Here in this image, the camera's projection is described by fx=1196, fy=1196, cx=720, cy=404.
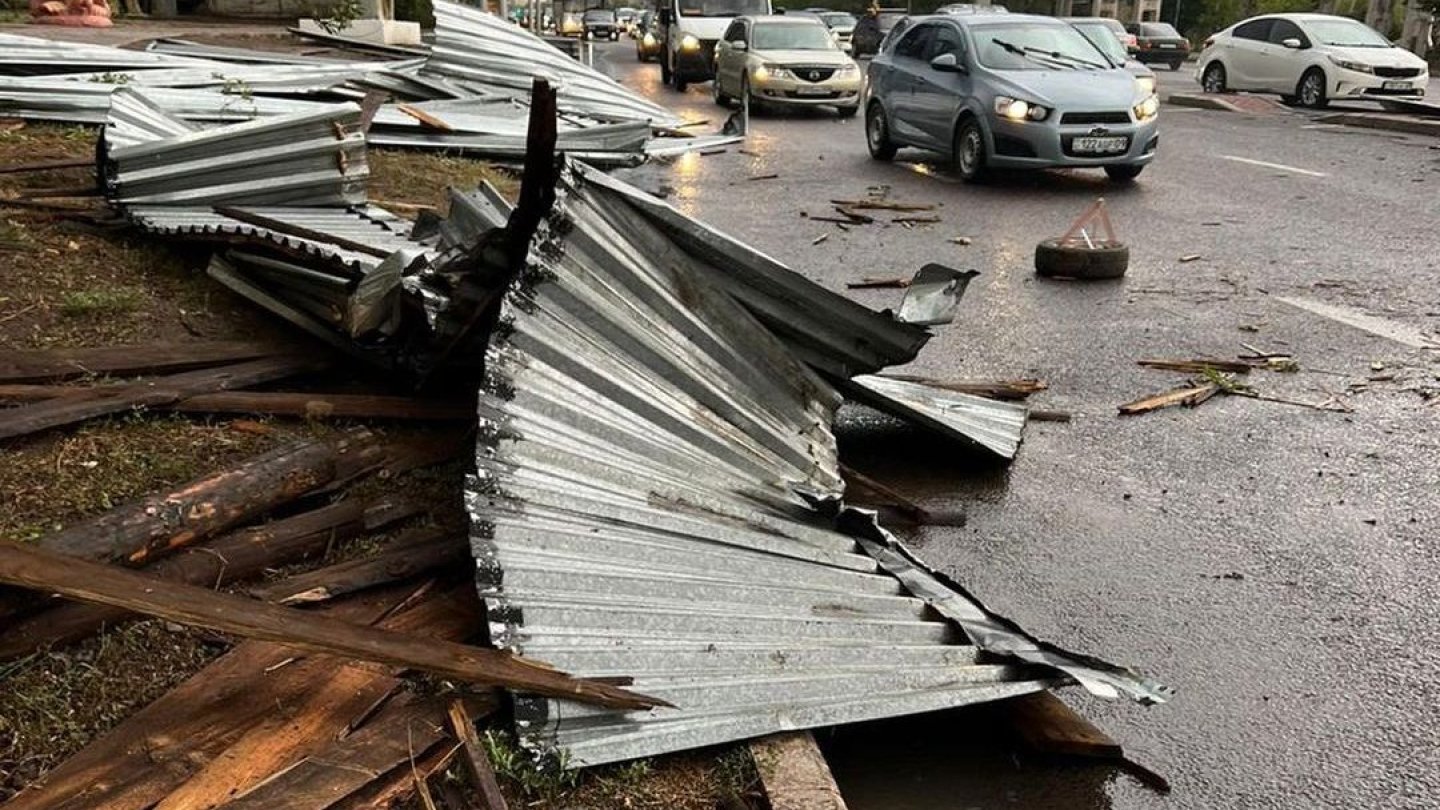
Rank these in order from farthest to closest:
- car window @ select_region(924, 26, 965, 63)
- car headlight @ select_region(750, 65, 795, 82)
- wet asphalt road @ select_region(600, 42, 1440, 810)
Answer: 1. car headlight @ select_region(750, 65, 795, 82)
2. car window @ select_region(924, 26, 965, 63)
3. wet asphalt road @ select_region(600, 42, 1440, 810)

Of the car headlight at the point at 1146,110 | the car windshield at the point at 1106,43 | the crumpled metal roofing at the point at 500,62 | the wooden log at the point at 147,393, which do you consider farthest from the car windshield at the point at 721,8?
the wooden log at the point at 147,393

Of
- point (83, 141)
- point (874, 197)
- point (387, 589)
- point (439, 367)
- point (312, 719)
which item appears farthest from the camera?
point (874, 197)

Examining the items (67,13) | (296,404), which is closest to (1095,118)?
(296,404)

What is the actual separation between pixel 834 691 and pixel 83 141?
7684 mm

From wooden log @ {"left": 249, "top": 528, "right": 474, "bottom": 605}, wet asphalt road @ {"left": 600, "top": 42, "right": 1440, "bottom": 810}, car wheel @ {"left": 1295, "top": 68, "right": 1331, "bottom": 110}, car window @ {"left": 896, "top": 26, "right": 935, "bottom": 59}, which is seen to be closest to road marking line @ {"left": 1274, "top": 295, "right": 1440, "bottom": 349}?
wet asphalt road @ {"left": 600, "top": 42, "right": 1440, "bottom": 810}

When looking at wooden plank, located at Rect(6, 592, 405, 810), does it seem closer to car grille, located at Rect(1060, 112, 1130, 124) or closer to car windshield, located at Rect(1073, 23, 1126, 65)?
car grille, located at Rect(1060, 112, 1130, 124)

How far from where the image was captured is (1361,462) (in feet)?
17.8

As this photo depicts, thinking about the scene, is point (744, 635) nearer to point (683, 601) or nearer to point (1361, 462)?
point (683, 601)

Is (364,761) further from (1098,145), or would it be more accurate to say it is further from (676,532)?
(1098,145)

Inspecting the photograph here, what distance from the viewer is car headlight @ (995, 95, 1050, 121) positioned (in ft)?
42.8

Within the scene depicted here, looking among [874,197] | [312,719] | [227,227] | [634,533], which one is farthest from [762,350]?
[874,197]

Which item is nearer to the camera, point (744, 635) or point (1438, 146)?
point (744, 635)

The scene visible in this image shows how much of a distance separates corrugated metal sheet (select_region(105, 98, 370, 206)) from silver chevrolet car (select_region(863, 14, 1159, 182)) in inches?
330

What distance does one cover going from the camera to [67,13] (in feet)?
60.9
